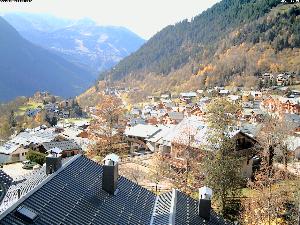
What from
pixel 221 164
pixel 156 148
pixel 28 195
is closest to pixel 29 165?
pixel 156 148

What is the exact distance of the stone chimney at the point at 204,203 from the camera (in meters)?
18.2

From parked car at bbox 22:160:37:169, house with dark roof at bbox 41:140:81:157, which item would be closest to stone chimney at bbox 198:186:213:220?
parked car at bbox 22:160:37:169

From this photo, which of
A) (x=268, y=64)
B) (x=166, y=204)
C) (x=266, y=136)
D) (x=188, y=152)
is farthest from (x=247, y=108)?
(x=166, y=204)

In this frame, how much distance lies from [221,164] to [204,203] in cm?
1015

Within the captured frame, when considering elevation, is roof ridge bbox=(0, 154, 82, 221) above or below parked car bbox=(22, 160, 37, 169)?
above

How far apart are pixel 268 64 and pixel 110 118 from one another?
116 m

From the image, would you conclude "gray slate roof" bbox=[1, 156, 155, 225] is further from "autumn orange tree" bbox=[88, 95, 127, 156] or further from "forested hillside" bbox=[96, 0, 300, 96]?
"forested hillside" bbox=[96, 0, 300, 96]

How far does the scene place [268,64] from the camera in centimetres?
15175

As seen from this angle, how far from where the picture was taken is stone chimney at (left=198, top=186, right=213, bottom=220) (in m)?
18.2

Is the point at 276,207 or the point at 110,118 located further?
the point at 110,118

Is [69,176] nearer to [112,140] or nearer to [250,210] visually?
[250,210]

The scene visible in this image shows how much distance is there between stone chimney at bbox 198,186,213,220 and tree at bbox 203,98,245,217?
9.63m

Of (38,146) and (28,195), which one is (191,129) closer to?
(28,195)

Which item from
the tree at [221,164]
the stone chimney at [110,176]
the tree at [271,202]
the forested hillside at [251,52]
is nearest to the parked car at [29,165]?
the tree at [221,164]
